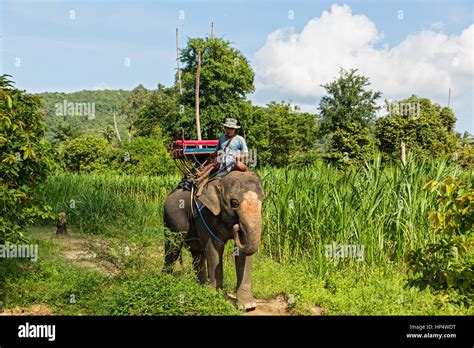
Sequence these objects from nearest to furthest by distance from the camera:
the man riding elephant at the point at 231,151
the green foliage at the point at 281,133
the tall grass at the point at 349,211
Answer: the man riding elephant at the point at 231,151 → the tall grass at the point at 349,211 → the green foliage at the point at 281,133

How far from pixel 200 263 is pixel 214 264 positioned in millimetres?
998

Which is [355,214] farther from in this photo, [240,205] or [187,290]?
[187,290]

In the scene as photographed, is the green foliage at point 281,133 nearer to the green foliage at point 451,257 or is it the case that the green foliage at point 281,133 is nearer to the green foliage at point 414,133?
the green foliage at point 414,133

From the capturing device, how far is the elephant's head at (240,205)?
6438 millimetres

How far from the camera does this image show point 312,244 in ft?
28.8

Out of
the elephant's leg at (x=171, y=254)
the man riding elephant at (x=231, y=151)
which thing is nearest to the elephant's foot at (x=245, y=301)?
the elephant's leg at (x=171, y=254)

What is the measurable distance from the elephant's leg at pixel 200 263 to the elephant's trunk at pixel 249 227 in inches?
59.5

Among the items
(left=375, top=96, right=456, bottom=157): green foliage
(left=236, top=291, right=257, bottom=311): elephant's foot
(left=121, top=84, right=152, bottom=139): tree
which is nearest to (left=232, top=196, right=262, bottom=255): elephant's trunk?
(left=236, top=291, right=257, bottom=311): elephant's foot

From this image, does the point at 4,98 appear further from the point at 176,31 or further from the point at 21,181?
the point at 176,31

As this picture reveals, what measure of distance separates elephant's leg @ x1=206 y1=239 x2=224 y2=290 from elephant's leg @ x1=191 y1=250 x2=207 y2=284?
70 cm

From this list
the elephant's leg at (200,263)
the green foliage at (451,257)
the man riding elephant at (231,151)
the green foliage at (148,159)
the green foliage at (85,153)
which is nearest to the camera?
the green foliage at (451,257)

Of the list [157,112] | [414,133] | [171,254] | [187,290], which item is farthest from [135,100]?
[187,290]
